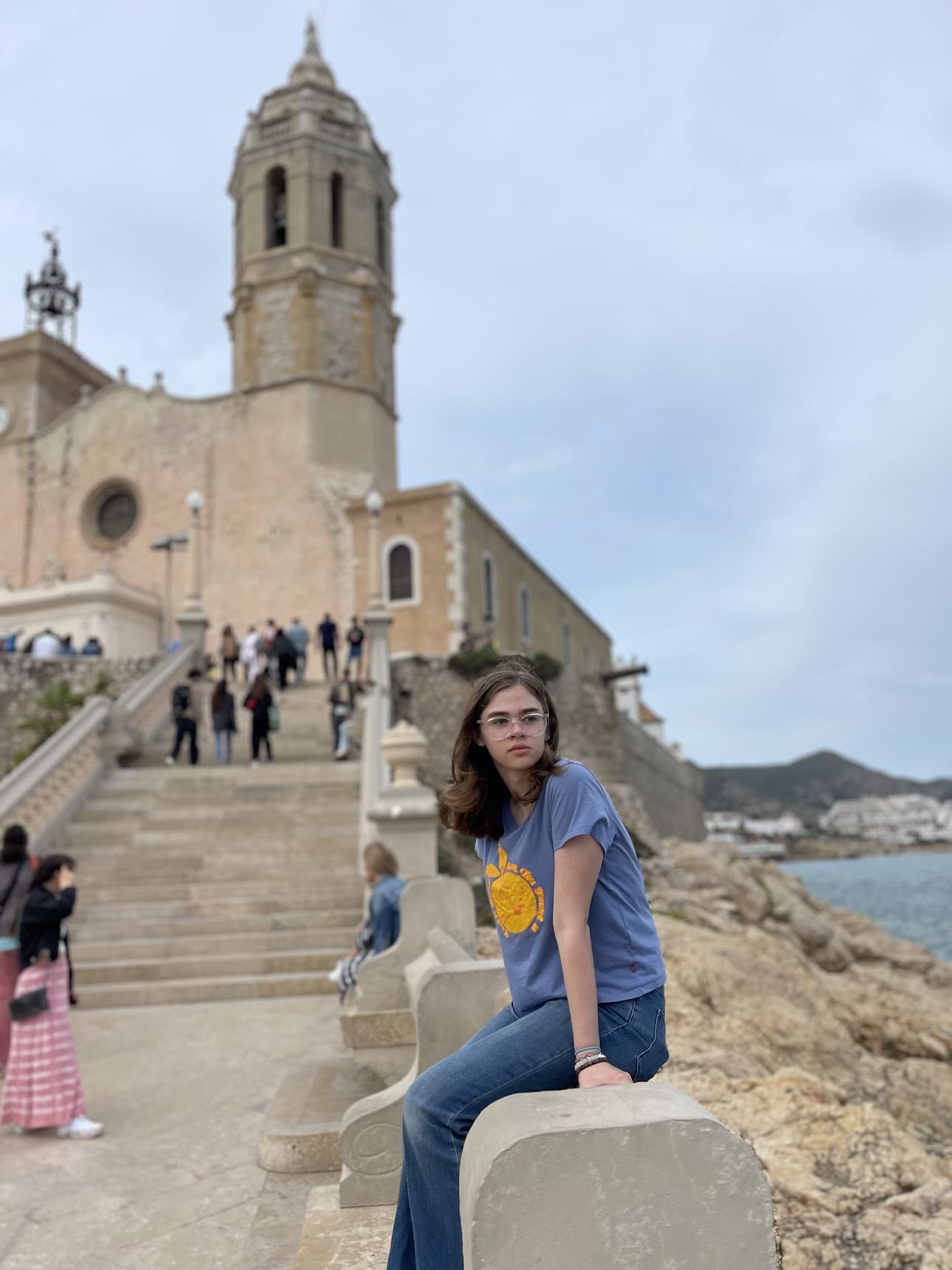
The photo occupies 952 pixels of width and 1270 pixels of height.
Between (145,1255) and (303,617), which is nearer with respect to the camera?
(145,1255)

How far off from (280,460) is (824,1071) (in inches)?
902

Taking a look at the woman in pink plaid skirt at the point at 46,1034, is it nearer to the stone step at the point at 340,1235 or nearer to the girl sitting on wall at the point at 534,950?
the stone step at the point at 340,1235

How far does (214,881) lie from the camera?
9.32 m

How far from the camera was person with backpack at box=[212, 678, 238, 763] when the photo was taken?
1327 cm

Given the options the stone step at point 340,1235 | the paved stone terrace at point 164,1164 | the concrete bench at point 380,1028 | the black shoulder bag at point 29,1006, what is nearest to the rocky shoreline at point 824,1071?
the stone step at point 340,1235

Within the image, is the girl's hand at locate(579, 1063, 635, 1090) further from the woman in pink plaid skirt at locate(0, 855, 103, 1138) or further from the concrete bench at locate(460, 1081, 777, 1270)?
the woman in pink plaid skirt at locate(0, 855, 103, 1138)

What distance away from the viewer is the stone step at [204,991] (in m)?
7.25

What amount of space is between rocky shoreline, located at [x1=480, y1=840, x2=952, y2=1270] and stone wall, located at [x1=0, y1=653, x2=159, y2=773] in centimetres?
1181

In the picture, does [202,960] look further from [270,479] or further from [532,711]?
[270,479]

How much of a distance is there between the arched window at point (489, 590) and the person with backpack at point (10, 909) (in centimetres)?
2033

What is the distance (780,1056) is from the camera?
680cm

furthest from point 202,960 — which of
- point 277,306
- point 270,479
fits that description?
point 277,306

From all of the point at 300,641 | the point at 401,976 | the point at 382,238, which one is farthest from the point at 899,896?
the point at 401,976

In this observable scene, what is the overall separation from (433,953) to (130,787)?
898 centimetres
